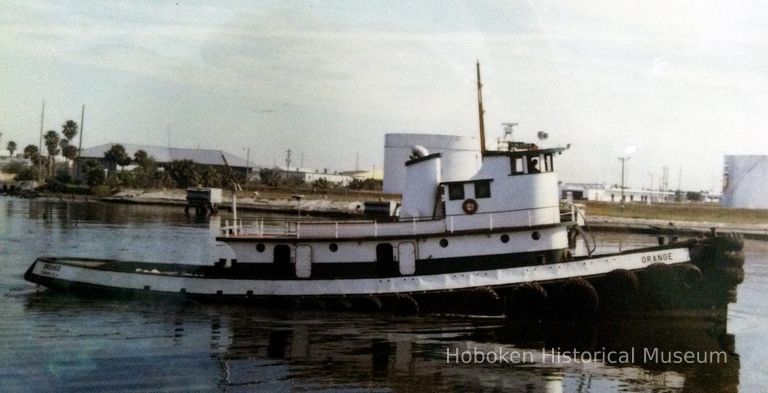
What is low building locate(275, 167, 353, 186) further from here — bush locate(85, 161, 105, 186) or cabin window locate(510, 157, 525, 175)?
cabin window locate(510, 157, 525, 175)

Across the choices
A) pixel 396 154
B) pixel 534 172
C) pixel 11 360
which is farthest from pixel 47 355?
pixel 396 154

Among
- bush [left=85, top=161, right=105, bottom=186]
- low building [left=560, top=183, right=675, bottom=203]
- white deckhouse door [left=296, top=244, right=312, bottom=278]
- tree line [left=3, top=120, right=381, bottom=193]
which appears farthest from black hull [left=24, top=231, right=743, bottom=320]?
bush [left=85, top=161, right=105, bottom=186]

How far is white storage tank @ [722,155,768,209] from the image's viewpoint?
84875 millimetres

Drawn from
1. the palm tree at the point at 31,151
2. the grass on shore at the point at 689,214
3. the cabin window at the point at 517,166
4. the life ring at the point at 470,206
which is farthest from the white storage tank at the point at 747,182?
the palm tree at the point at 31,151

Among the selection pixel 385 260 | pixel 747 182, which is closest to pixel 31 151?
pixel 747 182

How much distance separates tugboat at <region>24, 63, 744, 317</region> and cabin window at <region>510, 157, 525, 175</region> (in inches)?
1.2

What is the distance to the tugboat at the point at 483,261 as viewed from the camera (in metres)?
22.0

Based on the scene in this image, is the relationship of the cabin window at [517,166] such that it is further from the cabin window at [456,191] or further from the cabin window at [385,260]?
the cabin window at [385,260]

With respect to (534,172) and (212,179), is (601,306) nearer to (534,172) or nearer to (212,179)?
(534,172)

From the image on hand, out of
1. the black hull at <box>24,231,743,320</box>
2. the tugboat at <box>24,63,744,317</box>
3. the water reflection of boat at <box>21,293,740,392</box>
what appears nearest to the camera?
the water reflection of boat at <box>21,293,740,392</box>

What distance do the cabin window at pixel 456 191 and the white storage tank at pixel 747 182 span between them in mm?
72923

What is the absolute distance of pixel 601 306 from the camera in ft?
72.5

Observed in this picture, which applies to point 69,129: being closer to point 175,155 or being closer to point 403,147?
point 175,155

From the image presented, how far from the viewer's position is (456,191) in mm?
22688
